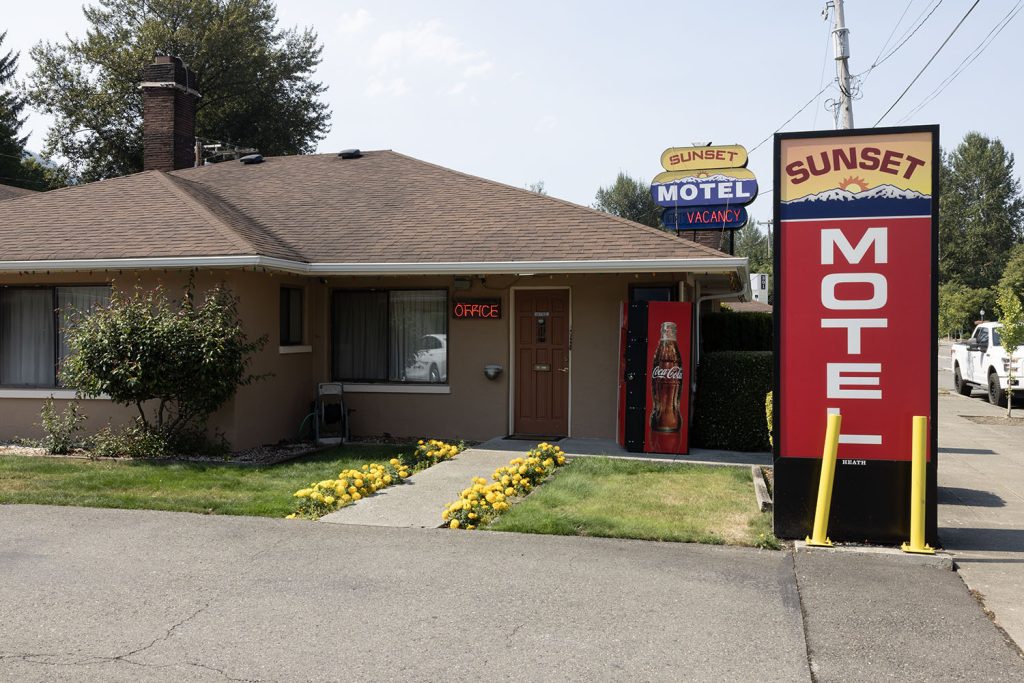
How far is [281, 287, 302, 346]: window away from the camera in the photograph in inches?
520

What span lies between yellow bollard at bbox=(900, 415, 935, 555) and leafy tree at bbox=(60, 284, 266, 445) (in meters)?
7.89

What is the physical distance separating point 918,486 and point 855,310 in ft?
4.72

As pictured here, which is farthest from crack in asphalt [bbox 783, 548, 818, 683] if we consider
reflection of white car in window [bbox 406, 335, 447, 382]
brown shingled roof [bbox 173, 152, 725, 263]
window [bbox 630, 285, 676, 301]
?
reflection of white car in window [bbox 406, 335, 447, 382]

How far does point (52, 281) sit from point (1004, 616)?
39.5 ft

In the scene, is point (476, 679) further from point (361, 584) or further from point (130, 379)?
point (130, 379)

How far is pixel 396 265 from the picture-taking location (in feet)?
40.5

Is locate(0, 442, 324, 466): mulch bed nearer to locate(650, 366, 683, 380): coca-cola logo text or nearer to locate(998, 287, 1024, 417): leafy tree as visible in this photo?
locate(650, 366, 683, 380): coca-cola logo text

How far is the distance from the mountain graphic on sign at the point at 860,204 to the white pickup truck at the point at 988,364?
565 inches

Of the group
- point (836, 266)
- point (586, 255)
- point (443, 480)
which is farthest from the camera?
point (586, 255)

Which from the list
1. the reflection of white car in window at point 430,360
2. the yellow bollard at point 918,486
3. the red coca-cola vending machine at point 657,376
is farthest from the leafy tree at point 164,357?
the yellow bollard at point 918,486

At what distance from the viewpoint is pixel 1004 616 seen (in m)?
5.48

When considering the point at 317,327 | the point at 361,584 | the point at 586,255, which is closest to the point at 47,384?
the point at 317,327

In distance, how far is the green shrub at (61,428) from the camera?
1167cm

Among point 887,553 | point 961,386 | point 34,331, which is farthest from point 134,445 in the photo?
point 961,386
